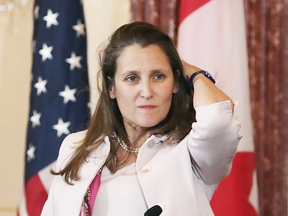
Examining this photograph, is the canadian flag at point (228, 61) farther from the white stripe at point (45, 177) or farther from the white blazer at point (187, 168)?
the white stripe at point (45, 177)

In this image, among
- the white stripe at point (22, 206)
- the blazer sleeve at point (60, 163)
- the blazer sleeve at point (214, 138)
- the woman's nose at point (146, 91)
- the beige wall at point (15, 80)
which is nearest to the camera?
the blazer sleeve at point (214, 138)

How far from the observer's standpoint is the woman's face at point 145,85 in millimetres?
1047

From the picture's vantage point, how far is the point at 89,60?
1.86 meters

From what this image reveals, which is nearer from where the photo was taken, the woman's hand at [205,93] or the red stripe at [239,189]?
the woman's hand at [205,93]

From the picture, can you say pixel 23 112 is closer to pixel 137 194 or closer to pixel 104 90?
pixel 104 90

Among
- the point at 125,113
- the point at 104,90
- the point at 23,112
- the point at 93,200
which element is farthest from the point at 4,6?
the point at 93,200

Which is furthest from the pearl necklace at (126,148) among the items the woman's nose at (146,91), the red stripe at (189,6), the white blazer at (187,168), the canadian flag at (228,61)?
the red stripe at (189,6)

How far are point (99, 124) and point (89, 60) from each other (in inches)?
27.7

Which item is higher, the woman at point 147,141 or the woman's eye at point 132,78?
the woman's eye at point 132,78

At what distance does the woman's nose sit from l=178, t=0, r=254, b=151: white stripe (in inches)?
22.9

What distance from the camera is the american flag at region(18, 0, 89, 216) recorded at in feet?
5.59

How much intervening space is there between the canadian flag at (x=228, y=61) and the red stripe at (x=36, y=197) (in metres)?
0.86

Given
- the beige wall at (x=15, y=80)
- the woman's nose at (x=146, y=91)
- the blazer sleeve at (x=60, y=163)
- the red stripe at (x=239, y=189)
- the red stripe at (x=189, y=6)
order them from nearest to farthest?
the woman's nose at (x=146, y=91) → the blazer sleeve at (x=60, y=163) → the red stripe at (x=239, y=189) → the red stripe at (x=189, y=6) → the beige wall at (x=15, y=80)

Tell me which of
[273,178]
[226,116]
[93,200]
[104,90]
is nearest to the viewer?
[226,116]
